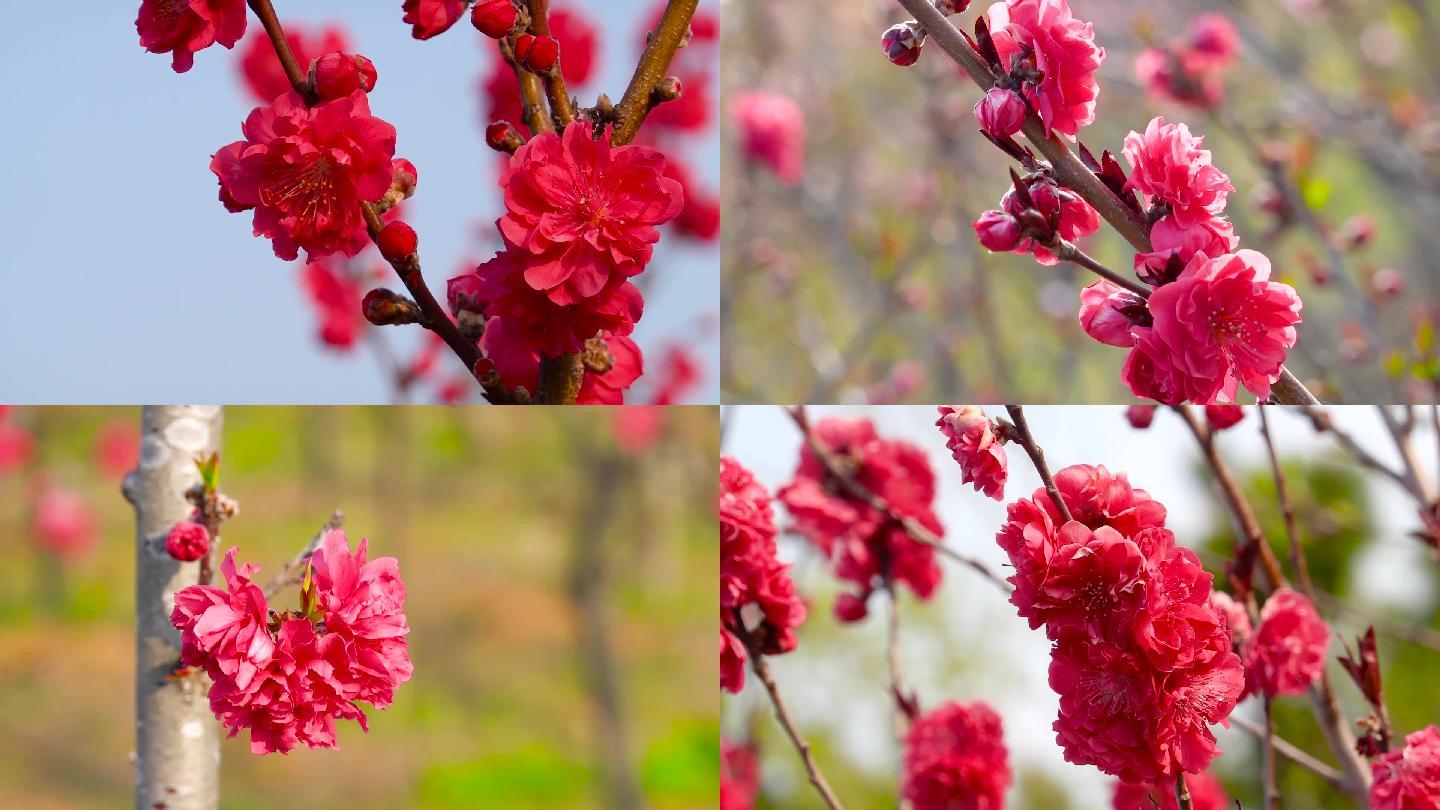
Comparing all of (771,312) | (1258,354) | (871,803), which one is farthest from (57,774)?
(1258,354)

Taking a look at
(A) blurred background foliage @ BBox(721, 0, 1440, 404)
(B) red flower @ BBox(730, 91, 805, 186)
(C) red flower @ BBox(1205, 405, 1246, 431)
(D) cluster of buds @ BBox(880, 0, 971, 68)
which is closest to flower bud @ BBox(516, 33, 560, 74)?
(D) cluster of buds @ BBox(880, 0, 971, 68)

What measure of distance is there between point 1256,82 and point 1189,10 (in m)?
0.40

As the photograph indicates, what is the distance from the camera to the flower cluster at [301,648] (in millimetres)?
758

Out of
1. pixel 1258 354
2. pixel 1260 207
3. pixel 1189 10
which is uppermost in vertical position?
pixel 1189 10

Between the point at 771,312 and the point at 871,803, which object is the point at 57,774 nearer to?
the point at 771,312

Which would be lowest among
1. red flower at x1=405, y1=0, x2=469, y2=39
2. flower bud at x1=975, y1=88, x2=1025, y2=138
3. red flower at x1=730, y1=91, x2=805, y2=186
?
flower bud at x1=975, y1=88, x2=1025, y2=138

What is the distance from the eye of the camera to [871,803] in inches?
49.8

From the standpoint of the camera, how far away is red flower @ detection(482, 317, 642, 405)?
774 mm

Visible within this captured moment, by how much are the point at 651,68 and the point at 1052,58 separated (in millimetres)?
266

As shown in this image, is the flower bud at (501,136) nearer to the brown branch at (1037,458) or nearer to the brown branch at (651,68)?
the brown branch at (651,68)

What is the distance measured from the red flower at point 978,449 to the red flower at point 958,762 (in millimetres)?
412

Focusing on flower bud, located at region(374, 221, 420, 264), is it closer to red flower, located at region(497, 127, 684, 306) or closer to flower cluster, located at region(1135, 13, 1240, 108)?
red flower, located at region(497, 127, 684, 306)

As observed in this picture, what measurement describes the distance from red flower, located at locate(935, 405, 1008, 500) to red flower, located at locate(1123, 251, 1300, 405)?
11cm

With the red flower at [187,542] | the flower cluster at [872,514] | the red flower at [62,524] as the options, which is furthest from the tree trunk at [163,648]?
the red flower at [62,524]
